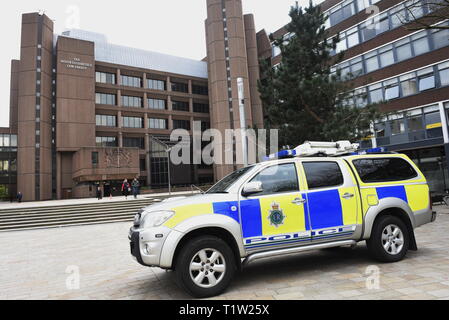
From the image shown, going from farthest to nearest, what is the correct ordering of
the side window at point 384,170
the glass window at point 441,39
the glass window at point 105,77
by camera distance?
the glass window at point 105,77, the glass window at point 441,39, the side window at point 384,170

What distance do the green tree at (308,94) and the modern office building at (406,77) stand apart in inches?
351

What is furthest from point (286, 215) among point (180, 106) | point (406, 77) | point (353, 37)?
point (180, 106)

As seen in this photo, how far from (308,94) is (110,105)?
146 feet

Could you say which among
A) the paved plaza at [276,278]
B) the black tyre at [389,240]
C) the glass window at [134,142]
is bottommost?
the paved plaza at [276,278]

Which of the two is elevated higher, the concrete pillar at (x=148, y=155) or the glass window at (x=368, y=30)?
the glass window at (x=368, y=30)

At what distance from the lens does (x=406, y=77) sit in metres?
24.9

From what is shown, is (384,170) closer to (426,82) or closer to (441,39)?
(426,82)

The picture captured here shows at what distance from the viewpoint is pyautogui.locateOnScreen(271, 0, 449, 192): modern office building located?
22.9m

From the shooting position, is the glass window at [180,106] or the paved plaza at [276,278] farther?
the glass window at [180,106]

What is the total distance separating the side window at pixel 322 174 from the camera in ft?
16.1

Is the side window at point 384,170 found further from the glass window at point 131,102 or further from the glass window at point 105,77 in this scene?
the glass window at point 105,77

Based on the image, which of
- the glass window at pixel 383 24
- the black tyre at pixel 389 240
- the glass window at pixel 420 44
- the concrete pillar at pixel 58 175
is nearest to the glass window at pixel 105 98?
the concrete pillar at pixel 58 175
